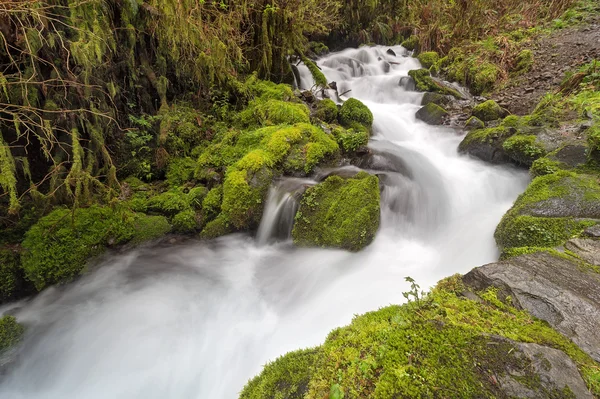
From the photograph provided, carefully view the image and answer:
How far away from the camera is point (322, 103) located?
24.7ft

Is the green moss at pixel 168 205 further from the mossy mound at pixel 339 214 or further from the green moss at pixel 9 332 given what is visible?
the green moss at pixel 9 332

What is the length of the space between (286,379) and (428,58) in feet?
44.1

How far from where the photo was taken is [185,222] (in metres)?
5.04

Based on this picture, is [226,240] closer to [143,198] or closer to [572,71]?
[143,198]

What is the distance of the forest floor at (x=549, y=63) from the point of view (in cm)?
816

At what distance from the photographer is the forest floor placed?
8.16 m

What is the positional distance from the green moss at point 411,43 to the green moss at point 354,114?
28.2 ft

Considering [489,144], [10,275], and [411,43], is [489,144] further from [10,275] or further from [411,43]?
[411,43]

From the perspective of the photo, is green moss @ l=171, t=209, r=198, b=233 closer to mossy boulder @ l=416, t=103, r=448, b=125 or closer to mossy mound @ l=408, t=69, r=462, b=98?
mossy boulder @ l=416, t=103, r=448, b=125

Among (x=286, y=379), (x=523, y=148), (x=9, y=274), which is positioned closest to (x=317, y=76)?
(x=523, y=148)

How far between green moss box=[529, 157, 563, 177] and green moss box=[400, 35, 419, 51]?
35.2 feet

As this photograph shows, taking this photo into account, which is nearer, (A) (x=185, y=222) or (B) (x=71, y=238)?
(B) (x=71, y=238)

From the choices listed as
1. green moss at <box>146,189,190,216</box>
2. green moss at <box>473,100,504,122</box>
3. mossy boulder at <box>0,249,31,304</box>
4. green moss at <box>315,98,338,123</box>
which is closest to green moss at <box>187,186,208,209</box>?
green moss at <box>146,189,190,216</box>

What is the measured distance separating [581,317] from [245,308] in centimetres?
331
